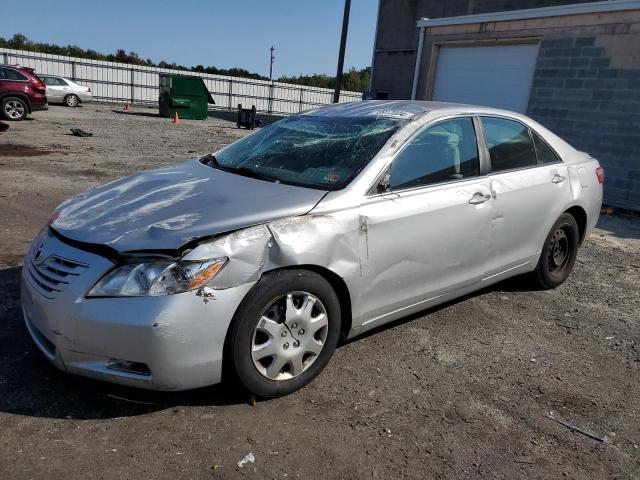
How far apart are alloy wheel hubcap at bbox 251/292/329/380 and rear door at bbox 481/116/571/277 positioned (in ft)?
5.18

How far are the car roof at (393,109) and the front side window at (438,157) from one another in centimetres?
13

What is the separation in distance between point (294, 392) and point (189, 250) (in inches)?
39.7

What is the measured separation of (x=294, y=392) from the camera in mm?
2809

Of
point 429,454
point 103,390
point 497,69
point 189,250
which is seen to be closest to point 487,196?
point 429,454

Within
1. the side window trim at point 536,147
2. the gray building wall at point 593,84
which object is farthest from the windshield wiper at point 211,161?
the gray building wall at point 593,84

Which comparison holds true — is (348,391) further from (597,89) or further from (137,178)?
(597,89)

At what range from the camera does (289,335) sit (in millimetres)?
2668

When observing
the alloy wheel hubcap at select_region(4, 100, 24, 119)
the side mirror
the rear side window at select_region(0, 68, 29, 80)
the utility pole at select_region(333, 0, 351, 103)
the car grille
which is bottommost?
the car grille

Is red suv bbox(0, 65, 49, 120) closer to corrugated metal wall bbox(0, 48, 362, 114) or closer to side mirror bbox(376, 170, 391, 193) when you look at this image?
corrugated metal wall bbox(0, 48, 362, 114)

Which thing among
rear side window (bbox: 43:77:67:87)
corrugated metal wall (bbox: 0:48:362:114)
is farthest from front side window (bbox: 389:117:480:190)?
corrugated metal wall (bbox: 0:48:362:114)

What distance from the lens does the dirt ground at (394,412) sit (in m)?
2.29

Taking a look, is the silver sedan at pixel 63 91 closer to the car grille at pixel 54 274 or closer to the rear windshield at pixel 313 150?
the rear windshield at pixel 313 150

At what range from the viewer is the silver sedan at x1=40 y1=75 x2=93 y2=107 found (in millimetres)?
24172

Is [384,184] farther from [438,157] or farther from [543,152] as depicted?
[543,152]
